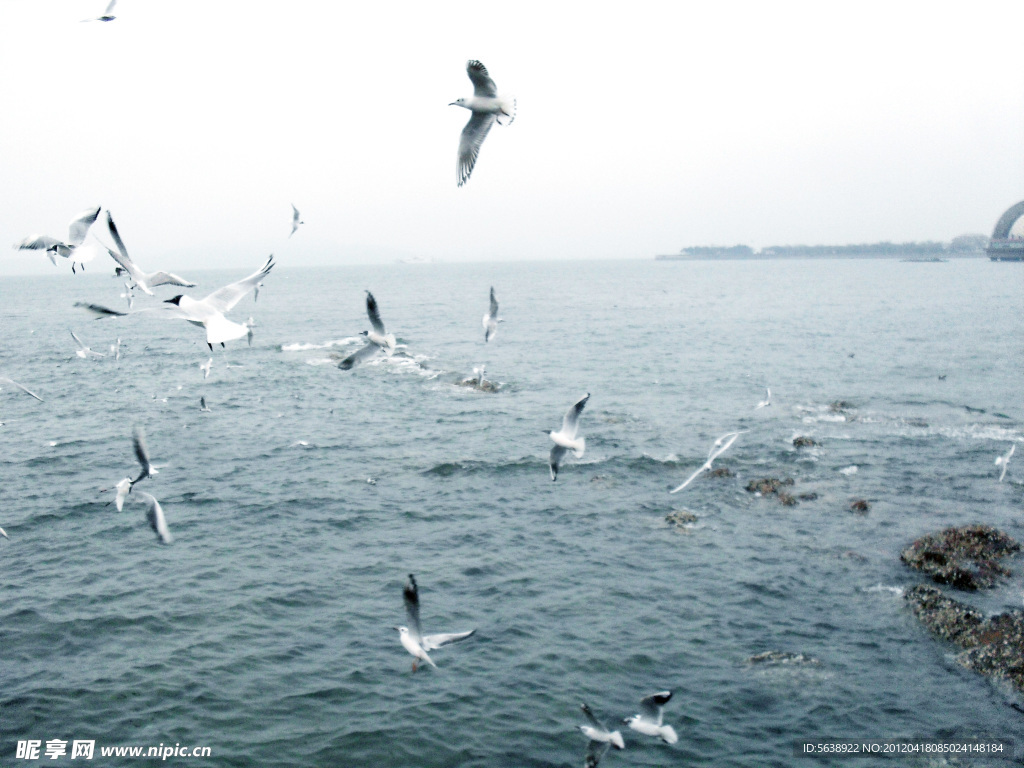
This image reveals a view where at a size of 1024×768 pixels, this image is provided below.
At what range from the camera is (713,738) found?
10258 millimetres

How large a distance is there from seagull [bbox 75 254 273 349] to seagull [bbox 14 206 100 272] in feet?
10.6

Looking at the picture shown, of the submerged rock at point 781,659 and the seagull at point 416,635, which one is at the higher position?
the seagull at point 416,635

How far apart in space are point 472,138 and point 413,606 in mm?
5829

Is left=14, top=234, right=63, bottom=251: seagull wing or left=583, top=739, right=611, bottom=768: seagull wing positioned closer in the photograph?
left=583, top=739, right=611, bottom=768: seagull wing

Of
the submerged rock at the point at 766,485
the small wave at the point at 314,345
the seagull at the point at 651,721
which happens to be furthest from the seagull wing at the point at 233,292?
the small wave at the point at 314,345

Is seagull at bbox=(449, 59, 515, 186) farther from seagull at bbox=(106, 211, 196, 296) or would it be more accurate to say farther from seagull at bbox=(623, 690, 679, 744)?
seagull at bbox=(623, 690, 679, 744)

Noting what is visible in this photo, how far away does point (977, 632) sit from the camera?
12461 millimetres

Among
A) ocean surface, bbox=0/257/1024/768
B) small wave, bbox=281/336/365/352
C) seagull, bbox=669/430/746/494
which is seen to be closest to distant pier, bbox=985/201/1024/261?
ocean surface, bbox=0/257/1024/768

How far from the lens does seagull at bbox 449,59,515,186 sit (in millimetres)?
8828

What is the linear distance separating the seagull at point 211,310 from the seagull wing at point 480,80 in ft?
10.8

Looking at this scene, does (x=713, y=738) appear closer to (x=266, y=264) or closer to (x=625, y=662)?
(x=625, y=662)

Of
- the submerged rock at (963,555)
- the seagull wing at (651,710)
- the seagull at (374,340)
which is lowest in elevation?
the submerged rock at (963,555)

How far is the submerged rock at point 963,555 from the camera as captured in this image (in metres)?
14.4

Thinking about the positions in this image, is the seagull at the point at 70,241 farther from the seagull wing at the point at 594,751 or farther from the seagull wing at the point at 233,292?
the seagull wing at the point at 594,751
